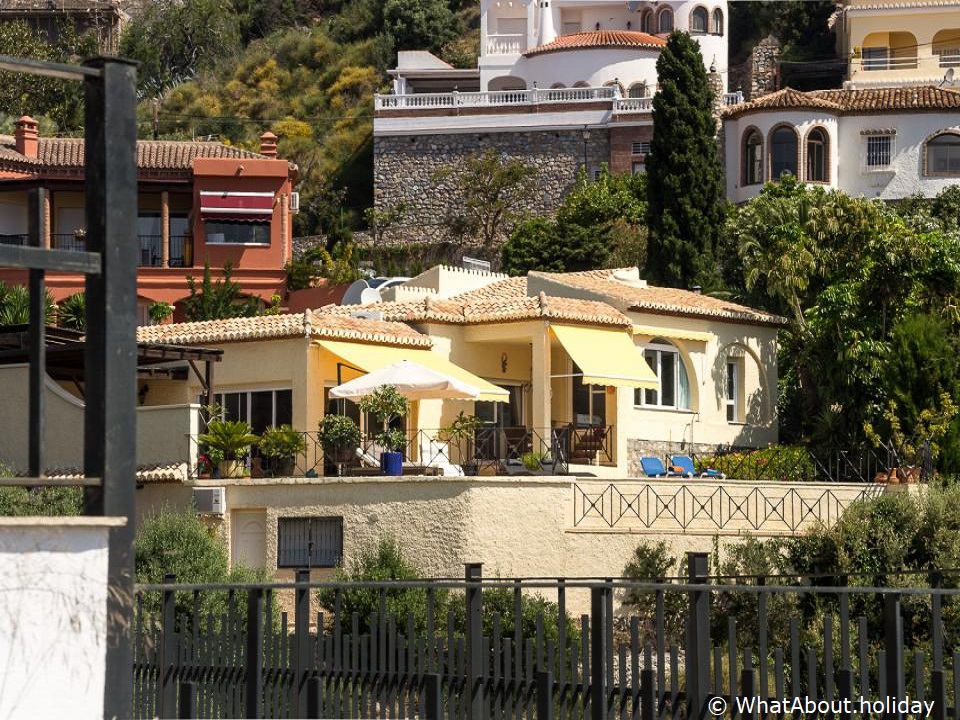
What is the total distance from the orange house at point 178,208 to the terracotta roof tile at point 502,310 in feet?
47.8

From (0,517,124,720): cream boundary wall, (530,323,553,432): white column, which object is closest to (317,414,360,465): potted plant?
(530,323,553,432): white column

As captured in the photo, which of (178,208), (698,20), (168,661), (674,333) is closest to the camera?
(168,661)

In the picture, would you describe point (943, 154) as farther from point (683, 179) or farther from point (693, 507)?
point (693, 507)

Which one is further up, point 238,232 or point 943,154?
point 943,154

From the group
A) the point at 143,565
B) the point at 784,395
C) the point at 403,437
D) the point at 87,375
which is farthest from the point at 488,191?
the point at 87,375

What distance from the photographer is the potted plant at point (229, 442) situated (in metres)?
28.3

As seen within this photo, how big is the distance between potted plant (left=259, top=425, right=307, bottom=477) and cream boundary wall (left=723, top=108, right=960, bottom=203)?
106 ft

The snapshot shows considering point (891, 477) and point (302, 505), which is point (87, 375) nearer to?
point (302, 505)

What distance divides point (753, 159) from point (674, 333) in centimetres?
2521

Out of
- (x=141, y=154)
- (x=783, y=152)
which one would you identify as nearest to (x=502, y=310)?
(x=141, y=154)

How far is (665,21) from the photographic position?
73.9 metres

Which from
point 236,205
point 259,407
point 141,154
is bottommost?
point 259,407

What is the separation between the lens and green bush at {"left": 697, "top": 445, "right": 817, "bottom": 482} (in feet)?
107

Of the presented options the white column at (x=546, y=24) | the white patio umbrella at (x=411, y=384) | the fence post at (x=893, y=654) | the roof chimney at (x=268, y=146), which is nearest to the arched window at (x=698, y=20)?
the white column at (x=546, y=24)
